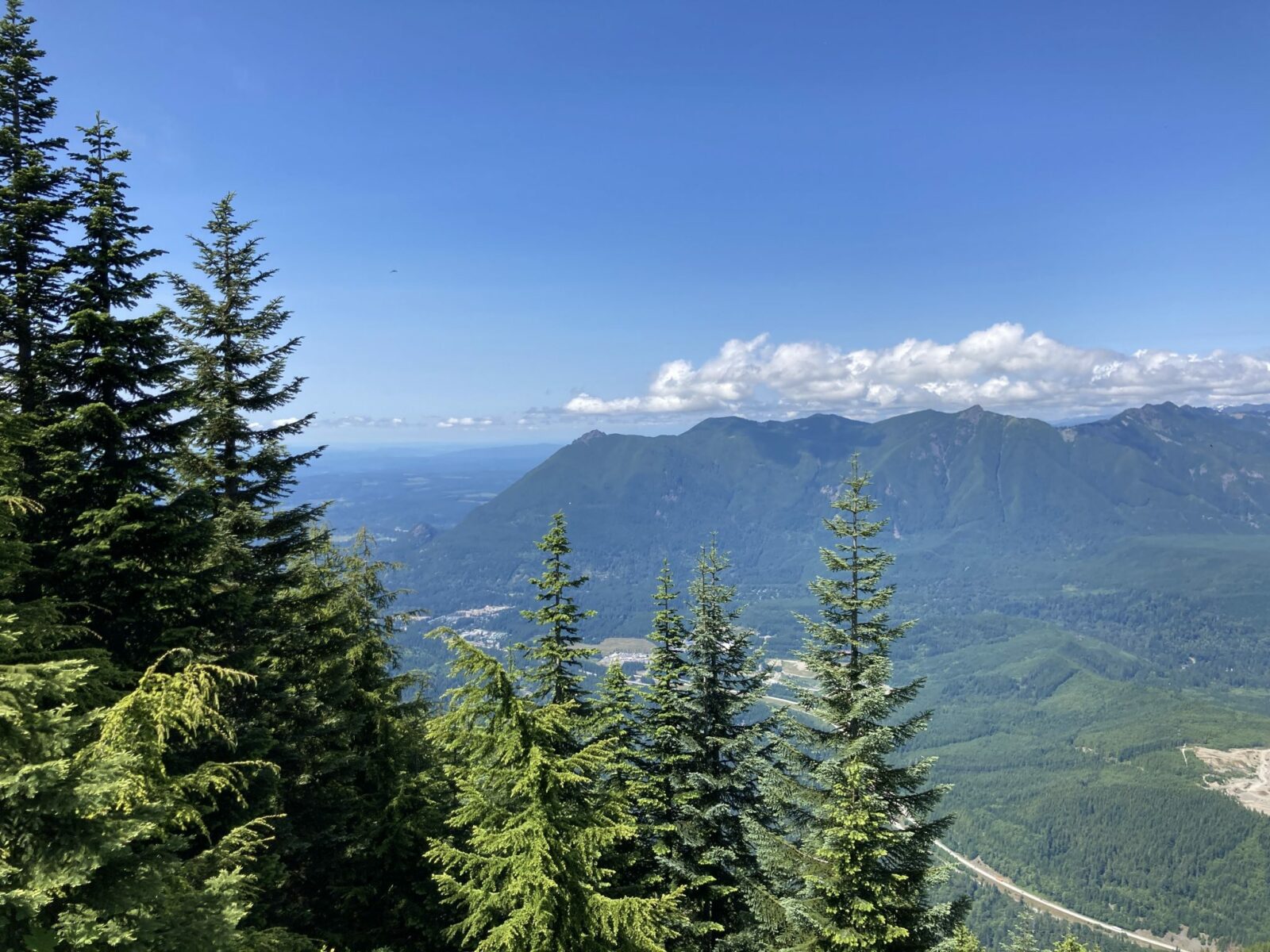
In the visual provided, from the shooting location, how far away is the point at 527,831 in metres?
9.90

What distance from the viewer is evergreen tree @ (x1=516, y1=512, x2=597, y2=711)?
16859 mm

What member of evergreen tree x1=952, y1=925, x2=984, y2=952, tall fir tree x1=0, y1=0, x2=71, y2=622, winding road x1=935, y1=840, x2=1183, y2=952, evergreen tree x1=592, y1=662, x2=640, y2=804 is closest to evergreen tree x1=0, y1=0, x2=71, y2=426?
tall fir tree x1=0, y1=0, x2=71, y2=622


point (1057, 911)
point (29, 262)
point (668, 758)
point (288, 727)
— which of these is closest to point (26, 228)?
point (29, 262)

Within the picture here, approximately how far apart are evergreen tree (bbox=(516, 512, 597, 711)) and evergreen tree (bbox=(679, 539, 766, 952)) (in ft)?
12.3

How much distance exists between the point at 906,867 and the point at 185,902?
14.6m

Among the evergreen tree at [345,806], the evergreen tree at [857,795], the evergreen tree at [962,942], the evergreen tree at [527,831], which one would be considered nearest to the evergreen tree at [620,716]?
the evergreen tree at [857,795]

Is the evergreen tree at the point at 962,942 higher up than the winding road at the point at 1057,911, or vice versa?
the evergreen tree at the point at 962,942

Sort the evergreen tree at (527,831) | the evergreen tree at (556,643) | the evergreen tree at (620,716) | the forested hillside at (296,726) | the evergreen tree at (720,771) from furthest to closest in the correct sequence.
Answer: the evergreen tree at (620,716), the evergreen tree at (720,771), the evergreen tree at (556,643), the evergreen tree at (527,831), the forested hillside at (296,726)

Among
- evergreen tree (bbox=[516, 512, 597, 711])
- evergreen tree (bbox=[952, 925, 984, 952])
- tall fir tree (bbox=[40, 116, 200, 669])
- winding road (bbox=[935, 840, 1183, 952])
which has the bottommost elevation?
winding road (bbox=[935, 840, 1183, 952])

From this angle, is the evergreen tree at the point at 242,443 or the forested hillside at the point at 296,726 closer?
the forested hillside at the point at 296,726

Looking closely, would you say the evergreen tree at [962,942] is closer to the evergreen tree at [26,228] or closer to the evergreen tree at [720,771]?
the evergreen tree at [720,771]

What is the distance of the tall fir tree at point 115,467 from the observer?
12.0m

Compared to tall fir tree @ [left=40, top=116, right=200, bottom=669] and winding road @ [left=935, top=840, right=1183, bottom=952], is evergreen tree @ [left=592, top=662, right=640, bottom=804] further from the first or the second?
winding road @ [left=935, top=840, right=1183, bottom=952]

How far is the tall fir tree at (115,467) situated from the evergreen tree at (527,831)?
6874 millimetres
